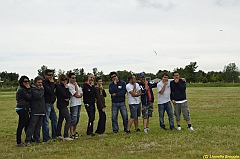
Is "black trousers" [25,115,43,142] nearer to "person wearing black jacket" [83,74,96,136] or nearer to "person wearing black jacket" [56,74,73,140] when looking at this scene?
"person wearing black jacket" [56,74,73,140]

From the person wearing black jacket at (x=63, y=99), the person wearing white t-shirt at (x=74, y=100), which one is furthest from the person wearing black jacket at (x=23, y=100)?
the person wearing white t-shirt at (x=74, y=100)

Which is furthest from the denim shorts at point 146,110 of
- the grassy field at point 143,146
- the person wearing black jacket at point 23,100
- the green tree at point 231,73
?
the green tree at point 231,73

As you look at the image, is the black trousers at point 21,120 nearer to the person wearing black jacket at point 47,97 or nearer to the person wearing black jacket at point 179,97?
the person wearing black jacket at point 47,97

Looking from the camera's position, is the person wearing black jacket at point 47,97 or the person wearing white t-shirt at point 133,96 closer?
the person wearing black jacket at point 47,97

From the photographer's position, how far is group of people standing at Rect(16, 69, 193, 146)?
29.3 ft

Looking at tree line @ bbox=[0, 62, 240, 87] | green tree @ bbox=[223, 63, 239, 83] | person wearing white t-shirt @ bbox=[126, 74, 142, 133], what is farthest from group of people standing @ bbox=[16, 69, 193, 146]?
green tree @ bbox=[223, 63, 239, 83]

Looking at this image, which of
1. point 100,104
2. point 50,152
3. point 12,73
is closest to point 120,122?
point 100,104

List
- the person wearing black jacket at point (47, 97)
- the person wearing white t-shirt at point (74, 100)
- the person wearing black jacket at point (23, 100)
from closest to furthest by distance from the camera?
the person wearing black jacket at point (23, 100), the person wearing black jacket at point (47, 97), the person wearing white t-shirt at point (74, 100)

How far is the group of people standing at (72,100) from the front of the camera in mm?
8922

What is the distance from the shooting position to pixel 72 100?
9.86m

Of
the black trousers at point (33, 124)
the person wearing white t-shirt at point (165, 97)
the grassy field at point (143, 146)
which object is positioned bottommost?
the grassy field at point (143, 146)

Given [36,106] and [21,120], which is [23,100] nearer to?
[36,106]

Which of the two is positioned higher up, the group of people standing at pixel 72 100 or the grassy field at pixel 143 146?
the group of people standing at pixel 72 100

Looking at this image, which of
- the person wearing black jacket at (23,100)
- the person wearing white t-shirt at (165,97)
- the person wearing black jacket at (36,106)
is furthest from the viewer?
the person wearing white t-shirt at (165,97)
